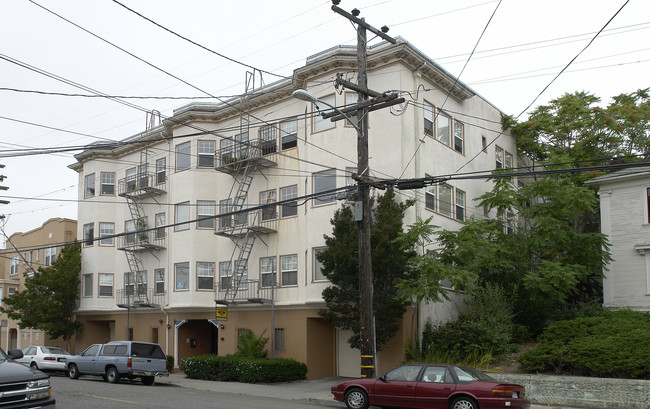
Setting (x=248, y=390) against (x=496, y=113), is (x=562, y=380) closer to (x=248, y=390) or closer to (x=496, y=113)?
(x=248, y=390)

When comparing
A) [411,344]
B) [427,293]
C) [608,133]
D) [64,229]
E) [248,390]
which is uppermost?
[608,133]

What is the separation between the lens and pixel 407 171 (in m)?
24.1

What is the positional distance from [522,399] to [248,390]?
34.0 ft

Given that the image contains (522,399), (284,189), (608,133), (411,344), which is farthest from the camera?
(608,133)

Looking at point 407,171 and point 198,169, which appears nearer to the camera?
point 407,171

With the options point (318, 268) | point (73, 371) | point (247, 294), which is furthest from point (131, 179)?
point (318, 268)

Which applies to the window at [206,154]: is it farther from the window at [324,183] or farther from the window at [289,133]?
the window at [324,183]

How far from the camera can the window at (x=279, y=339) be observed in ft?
87.0

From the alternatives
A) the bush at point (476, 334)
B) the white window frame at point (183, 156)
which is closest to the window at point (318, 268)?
the bush at point (476, 334)

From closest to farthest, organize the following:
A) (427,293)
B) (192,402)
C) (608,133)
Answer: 1. (192,402)
2. (427,293)
3. (608,133)

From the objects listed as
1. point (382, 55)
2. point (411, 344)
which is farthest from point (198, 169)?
point (411, 344)

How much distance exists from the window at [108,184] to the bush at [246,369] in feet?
47.6

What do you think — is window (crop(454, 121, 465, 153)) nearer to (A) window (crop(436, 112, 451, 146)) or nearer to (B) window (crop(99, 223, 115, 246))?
(A) window (crop(436, 112, 451, 146))

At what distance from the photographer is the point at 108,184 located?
37.1 metres
